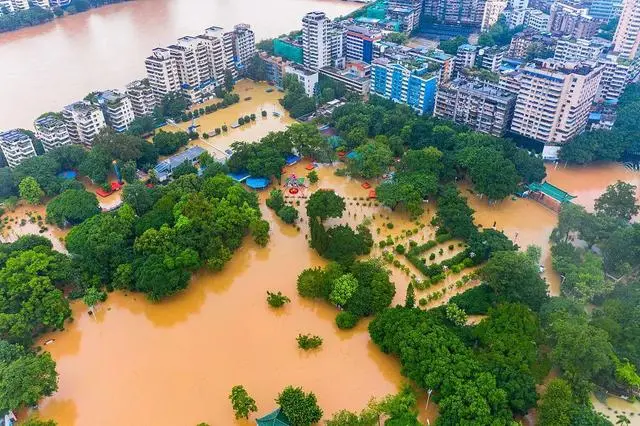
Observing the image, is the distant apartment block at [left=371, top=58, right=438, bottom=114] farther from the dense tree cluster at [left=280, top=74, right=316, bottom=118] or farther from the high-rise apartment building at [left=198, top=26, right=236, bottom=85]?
→ the high-rise apartment building at [left=198, top=26, right=236, bottom=85]

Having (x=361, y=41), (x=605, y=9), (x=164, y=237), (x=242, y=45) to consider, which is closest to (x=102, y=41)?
(x=242, y=45)

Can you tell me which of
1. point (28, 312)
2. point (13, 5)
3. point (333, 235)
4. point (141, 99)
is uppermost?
point (13, 5)

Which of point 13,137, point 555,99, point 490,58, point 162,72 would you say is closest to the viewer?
point 13,137

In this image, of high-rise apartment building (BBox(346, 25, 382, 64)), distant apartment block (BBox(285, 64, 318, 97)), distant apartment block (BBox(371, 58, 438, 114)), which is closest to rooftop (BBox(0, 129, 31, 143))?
distant apartment block (BBox(285, 64, 318, 97))

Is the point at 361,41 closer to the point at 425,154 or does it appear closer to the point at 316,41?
the point at 316,41

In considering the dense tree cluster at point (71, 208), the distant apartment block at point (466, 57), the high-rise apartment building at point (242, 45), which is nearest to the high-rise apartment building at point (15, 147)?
the dense tree cluster at point (71, 208)
